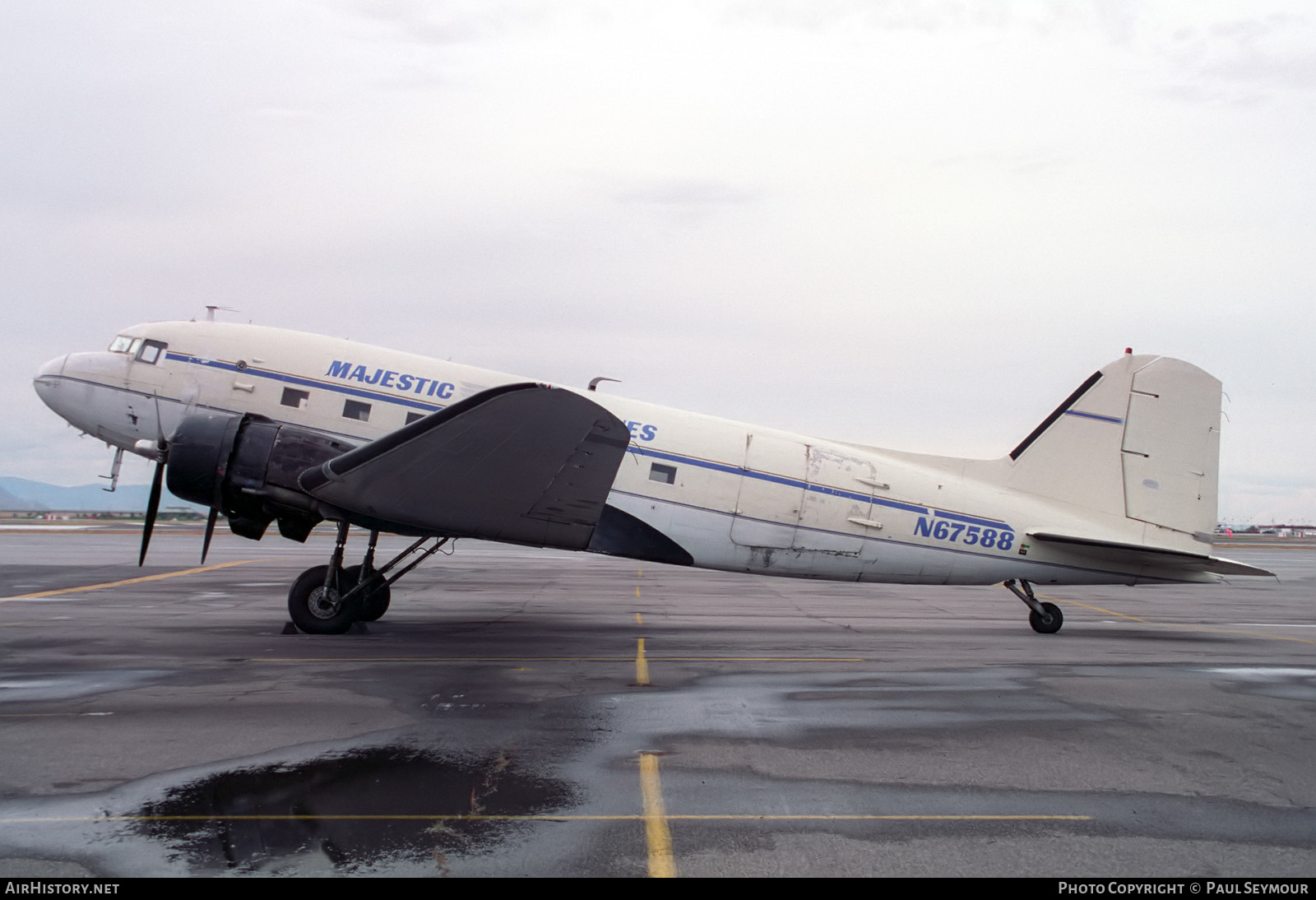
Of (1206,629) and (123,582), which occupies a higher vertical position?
(1206,629)

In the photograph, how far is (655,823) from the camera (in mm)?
5359

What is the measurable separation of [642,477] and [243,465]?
574cm

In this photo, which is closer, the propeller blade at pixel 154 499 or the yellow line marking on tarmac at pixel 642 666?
the yellow line marking on tarmac at pixel 642 666

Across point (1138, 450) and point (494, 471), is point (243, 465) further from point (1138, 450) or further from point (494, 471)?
point (1138, 450)

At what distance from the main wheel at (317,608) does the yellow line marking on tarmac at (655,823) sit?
298 inches

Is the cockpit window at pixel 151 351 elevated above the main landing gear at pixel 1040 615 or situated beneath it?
elevated above

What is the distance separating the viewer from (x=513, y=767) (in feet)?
21.3

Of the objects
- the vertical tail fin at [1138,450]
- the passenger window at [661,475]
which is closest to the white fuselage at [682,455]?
the passenger window at [661,475]

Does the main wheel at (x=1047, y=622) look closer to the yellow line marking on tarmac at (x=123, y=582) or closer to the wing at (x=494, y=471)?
the wing at (x=494, y=471)

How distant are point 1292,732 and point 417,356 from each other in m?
12.1

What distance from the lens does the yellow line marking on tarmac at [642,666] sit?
9.93 m

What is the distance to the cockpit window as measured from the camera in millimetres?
13695

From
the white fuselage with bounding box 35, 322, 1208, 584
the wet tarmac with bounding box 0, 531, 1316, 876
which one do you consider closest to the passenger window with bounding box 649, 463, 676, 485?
the white fuselage with bounding box 35, 322, 1208, 584

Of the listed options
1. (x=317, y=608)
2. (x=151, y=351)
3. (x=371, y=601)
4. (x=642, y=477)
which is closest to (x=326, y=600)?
(x=317, y=608)
